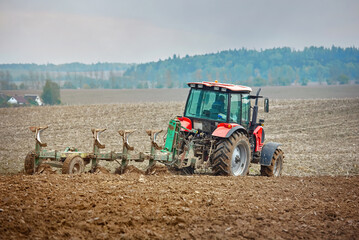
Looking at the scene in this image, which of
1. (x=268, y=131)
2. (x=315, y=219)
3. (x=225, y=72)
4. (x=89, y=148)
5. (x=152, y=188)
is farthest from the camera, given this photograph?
(x=225, y=72)

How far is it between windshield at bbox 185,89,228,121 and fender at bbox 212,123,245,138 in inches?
12.0

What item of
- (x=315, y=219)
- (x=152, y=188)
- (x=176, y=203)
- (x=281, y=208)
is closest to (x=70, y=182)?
(x=152, y=188)

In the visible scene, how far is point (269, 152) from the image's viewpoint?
10148mm

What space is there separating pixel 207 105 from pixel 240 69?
5177 inches

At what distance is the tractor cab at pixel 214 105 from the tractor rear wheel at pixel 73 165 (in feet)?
8.68

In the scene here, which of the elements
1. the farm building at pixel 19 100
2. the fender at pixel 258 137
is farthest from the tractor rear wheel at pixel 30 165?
the farm building at pixel 19 100

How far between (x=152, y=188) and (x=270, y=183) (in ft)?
9.08

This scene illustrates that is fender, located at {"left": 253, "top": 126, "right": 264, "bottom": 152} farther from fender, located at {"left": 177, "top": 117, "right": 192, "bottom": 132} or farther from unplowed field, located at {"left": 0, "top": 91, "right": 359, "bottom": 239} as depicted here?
fender, located at {"left": 177, "top": 117, "right": 192, "bottom": 132}

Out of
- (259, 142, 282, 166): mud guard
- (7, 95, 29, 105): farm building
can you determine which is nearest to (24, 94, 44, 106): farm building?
(7, 95, 29, 105): farm building

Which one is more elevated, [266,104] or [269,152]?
[266,104]

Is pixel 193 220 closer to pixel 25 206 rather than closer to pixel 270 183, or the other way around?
pixel 25 206

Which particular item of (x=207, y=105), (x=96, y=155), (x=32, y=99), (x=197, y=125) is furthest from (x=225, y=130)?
(x=32, y=99)

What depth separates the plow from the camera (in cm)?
877

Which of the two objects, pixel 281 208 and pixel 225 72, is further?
pixel 225 72
